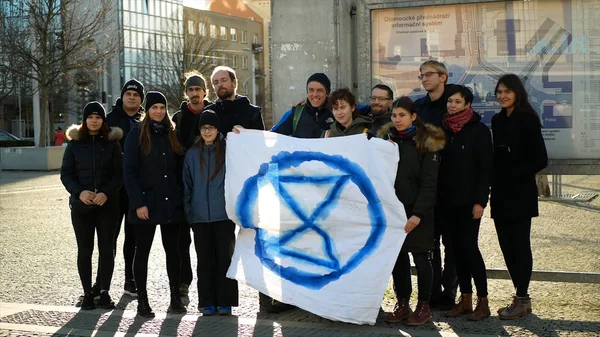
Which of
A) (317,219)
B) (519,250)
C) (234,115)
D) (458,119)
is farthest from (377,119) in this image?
(519,250)

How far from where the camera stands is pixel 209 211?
7656mm

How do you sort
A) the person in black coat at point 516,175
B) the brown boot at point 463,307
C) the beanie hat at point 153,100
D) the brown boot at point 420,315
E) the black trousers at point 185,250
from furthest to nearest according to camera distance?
the black trousers at point 185,250 → the beanie hat at point 153,100 → the brown boot at point 463,307 → the person in black coat at point 516,175 → the brown boot at point 420,315

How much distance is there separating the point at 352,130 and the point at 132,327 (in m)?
2.53

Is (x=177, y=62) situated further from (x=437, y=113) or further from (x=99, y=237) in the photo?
(x=437, y=113)

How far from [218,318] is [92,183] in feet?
5.90

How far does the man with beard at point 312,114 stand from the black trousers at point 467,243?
1386 millimetres

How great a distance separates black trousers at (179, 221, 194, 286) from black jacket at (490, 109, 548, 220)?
119 inches

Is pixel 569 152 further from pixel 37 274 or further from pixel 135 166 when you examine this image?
pixel 37 274

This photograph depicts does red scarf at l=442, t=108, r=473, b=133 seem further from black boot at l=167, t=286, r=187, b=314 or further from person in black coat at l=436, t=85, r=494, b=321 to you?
black boot at l=167, t=286, r=187, b=314

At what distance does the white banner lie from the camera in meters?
7.16

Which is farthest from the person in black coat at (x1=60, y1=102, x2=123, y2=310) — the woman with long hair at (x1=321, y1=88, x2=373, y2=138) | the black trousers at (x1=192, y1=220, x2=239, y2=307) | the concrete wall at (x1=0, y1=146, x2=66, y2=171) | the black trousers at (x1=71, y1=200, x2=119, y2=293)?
the concrete wall at (x1=0, y1=146, x2=66, y2=171)

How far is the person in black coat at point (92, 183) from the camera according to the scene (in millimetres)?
8055

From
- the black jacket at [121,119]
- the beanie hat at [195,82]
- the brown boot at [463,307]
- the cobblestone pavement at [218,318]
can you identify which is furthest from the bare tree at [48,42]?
the brown boot at [463,307]

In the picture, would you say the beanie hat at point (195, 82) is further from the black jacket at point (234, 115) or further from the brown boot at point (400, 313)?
the brown boot at point (400, 313)
